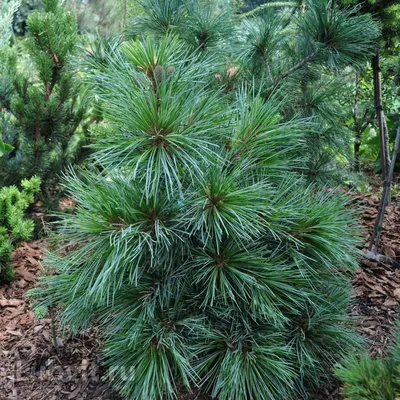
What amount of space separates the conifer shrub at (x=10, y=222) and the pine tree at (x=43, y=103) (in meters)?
0.33

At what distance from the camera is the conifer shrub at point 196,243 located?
154 cm

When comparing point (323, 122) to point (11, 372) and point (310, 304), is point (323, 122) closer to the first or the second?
point (310, 304)

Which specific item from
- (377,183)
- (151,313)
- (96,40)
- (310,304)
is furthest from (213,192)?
(377,183)

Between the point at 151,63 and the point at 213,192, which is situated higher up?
the point at 151,63

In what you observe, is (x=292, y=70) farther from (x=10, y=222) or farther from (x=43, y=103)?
(x=10, y=222)

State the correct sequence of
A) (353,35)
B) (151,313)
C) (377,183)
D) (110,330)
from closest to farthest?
1. (151,313)
2. (110,330)
3. (353,35)
4. (377,183)

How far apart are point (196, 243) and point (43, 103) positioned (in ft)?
5.73

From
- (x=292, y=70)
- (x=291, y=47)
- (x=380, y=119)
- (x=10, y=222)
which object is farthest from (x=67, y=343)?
(x=380, y=119)

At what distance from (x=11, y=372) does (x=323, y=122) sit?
1870 mm

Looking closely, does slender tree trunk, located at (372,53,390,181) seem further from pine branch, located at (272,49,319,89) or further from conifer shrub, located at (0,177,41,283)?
conifer shrub, located at (0,177,41,283)

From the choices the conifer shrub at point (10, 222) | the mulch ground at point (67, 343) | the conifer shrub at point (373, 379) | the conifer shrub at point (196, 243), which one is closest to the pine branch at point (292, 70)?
the conifer shrub at point (196, 243)

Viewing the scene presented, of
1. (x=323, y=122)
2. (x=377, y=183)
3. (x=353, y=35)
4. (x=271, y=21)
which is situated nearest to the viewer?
(x=353, y=35)

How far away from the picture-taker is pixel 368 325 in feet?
7.75

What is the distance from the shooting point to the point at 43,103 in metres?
3.01
